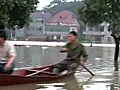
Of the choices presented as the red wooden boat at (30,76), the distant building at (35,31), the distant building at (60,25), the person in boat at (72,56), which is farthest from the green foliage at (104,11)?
the distant building at (60,25)

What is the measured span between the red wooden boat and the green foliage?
31.1 ft

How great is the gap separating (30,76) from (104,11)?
1135cm

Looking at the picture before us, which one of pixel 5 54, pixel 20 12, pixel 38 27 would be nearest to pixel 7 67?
pixel 5 54

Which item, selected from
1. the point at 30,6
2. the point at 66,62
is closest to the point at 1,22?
the point at 30,6

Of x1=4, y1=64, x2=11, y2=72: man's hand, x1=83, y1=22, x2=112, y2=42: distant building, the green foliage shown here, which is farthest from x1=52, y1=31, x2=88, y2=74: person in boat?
x1=83, y1=22, x2=112, y2=42: distant building

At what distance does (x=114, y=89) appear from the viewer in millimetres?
11711

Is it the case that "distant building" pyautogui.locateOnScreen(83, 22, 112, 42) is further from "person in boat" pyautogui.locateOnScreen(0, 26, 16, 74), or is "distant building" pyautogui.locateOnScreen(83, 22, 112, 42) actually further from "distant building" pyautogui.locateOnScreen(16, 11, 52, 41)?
"person in boat" pyautogui.locateOnScreen(0, 26, 16, 74)

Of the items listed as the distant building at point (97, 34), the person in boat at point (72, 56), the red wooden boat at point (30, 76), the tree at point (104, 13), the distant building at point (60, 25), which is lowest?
the distant building at point (97, 34)

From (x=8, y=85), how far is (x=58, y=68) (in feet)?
8.31

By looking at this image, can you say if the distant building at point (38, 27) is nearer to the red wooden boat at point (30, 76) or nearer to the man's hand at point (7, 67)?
the red wooden boat at point (30, 76)

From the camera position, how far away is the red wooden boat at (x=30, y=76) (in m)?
11.4

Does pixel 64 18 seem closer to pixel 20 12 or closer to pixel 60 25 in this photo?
pixel 60 25

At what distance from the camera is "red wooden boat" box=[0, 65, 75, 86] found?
1144cm

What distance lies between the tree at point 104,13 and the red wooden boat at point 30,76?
9.14 meters
